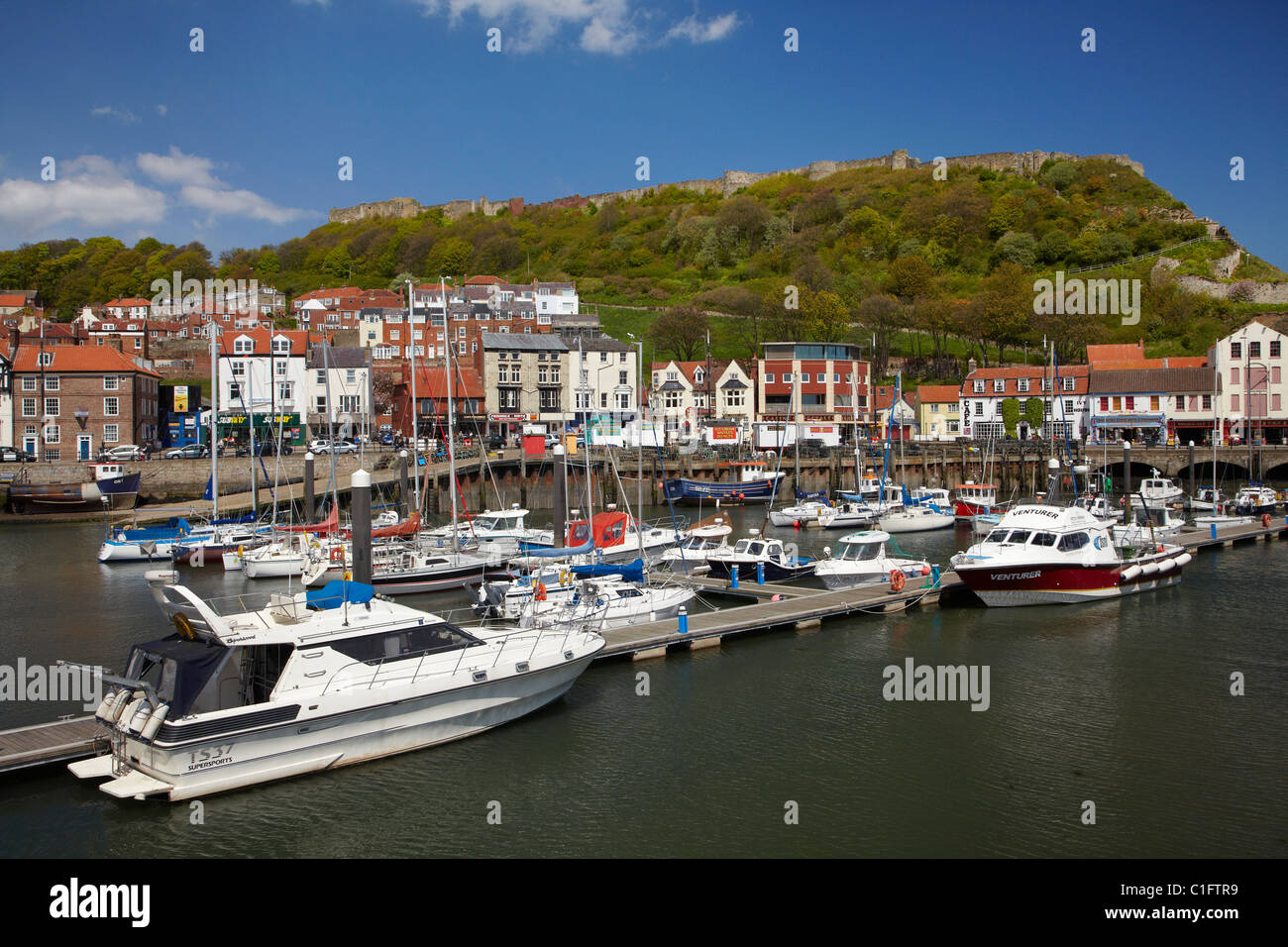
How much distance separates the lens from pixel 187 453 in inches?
2549

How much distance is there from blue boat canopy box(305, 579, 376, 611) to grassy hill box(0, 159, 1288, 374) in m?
82.8

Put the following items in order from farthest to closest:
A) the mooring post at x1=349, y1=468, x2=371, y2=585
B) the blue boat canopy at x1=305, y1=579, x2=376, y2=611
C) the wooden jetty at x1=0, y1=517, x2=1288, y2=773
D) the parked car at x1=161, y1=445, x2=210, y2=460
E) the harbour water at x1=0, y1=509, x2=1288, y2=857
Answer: the parked car at x1=161, y1=445, x2=210, y2=460 → the mooring post at x1=349, y1=468, x2=371, y2=585 → the blue boat canopy at x1=305, y1=579, x2=376, y2=611 → the wooden jetty at x1=0, y1=517, x2=1288, y2=773 → the harbour water at x1=0, y1=509, x2=1288, y2=857

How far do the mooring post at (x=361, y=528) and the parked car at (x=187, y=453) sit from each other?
1767 inches

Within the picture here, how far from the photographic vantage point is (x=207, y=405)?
8194 cm

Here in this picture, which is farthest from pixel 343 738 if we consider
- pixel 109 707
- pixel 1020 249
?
pixel 1020 249

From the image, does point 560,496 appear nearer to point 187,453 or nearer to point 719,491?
point 719,491

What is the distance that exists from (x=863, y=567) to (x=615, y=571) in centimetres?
850

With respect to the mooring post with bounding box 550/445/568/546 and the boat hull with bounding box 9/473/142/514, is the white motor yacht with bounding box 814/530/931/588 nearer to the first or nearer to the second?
the mooring post with bounding box 550/445/568/546

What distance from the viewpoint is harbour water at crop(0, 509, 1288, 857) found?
14.5 meters

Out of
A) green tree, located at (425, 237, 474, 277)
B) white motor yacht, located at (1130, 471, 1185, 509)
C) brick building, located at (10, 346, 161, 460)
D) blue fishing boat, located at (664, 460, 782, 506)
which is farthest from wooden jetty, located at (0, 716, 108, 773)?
green tree, located at (425, 237, 474, 277)

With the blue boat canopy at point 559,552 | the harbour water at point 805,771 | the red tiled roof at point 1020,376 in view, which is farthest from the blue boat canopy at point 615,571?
the red tiled roof at point 1020,376

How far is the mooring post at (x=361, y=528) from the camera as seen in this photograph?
21.6 metres

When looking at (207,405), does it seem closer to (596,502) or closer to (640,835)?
(596,502)

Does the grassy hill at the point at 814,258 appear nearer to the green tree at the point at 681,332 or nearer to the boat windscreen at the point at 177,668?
the green tree at the point at 681,332
